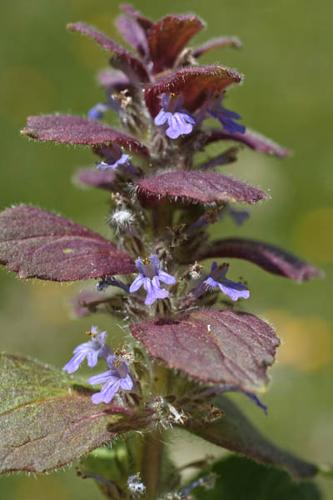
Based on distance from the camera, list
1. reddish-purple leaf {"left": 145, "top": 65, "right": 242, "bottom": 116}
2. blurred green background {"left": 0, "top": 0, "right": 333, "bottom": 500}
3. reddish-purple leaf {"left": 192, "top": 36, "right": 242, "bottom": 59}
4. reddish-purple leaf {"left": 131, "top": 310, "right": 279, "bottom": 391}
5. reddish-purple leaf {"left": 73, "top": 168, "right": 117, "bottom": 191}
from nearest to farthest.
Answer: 1. reddish-purple leaf {"left": 131, "top": 310, "right": 279, "bottom": 391}
2. reddish-purple leaf {"left": 145, "top": 65, "right": 242, "bottom": 116}
3. reddish-purple leaf {"left": 192, "top": 36, "right": 242, "bottom": 59}
4. reddish-purple leaf {"left": 73, "top": 168, "right": 117, "bottom": 191}
5. blurred green background {"left": 0, "top": 0, "right": 333, "bottom": 500}

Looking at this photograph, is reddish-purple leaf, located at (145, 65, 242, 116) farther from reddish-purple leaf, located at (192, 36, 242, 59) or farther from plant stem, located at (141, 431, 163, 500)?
plant stem, located at (141, 431, 163, 500)

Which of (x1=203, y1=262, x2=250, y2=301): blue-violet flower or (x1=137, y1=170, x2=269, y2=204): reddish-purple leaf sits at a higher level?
(x1=137, y1=170, x2=269, y2=204): reddish-purple leaf

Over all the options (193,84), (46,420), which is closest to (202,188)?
(193,84)

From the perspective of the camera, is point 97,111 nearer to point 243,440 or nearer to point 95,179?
point 95,179

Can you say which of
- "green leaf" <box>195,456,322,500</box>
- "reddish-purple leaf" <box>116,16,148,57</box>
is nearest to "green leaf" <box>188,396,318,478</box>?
"green leaf" <box>195,456,322,500</box>

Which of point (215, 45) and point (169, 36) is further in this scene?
point (215, 45)

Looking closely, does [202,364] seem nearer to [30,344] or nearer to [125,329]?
[125,329]

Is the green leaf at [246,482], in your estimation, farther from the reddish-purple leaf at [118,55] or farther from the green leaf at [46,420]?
the reddish-purple leaf at [118,55]
